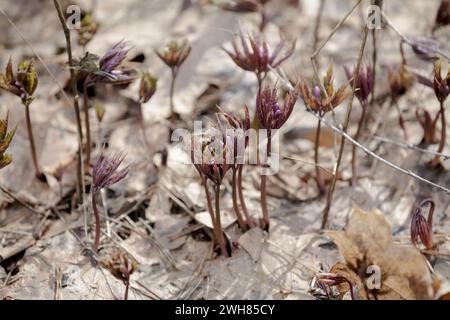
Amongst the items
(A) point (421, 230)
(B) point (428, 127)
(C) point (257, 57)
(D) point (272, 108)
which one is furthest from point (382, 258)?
(C) point (257, 57)

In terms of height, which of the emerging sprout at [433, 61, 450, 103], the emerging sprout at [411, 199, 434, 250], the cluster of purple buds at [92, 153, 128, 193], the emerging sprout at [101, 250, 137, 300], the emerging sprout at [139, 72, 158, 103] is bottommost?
the emerging sprout at [101, 250, 137, 300]

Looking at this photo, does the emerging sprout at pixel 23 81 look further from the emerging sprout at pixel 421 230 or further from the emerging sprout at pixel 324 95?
the emerging sprout at pixel 421 230

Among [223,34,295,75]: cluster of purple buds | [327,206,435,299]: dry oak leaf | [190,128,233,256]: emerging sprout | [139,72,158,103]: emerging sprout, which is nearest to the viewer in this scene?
[327,206,435,299]: dry oak leaf

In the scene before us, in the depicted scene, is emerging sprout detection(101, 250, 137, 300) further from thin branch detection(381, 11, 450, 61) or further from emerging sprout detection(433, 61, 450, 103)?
thin branch detection(381, 11, 450, 61)

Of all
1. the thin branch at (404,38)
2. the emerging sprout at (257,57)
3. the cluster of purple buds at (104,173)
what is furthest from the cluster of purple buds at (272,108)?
the thin branch at (404,38)

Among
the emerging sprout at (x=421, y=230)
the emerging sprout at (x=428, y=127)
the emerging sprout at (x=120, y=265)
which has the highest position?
the emerging sprout at (x=428, y=127)

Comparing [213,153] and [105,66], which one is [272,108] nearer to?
[213,153]

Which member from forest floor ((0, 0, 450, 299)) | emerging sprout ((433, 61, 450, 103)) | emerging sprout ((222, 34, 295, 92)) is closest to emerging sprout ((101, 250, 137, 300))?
forest floor ((0, 0, 450, 299))

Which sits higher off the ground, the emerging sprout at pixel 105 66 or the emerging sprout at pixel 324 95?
the emerging sprout at pixel 105 66

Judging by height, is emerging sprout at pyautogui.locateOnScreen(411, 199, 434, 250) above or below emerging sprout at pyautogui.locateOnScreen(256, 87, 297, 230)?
below

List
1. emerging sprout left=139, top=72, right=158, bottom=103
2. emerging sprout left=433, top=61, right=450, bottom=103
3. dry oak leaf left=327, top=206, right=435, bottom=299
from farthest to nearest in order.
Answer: emerging sprout left=139, top=72, right=158, bottom=103
emerging sprout left=433, top=61, right=450, bottom=103
dry oak leaf left=327, top=206, right=435, bottom=299
